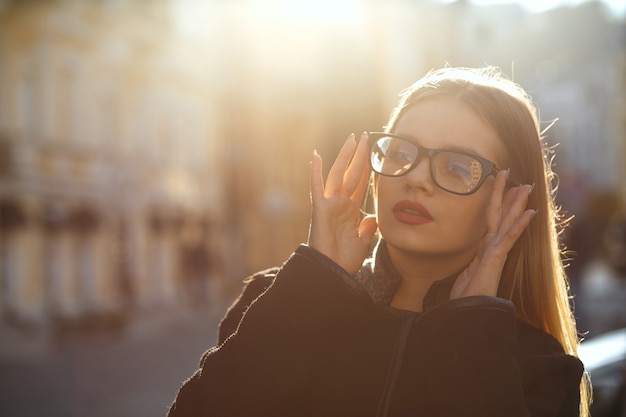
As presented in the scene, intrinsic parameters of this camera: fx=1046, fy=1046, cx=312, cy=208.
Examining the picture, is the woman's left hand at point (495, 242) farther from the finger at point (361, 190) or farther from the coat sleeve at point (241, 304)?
the coat sleeve at point (241, 304)

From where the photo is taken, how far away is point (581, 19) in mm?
86188

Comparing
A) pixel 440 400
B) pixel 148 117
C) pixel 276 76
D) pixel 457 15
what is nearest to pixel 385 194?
pixel 440 400

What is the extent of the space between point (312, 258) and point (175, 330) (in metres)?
18.7

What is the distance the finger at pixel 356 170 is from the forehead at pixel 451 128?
101 millimetres

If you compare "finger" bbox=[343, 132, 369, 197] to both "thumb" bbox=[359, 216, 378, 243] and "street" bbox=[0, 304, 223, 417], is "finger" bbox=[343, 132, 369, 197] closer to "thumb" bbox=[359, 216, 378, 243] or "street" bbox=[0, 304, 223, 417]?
"thumb" bbox=[359, 216, 378, 243]

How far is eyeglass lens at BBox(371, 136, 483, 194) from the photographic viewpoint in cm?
234

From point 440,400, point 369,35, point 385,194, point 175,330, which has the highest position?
point 369,35

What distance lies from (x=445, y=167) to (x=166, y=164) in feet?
88.9

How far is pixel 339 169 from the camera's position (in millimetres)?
2498

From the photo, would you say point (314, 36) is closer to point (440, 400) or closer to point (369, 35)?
point (369, 35)

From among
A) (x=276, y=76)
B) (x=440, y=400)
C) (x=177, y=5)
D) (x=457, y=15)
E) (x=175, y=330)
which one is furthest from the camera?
(x=457, y=15)

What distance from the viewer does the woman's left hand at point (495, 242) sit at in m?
2.29

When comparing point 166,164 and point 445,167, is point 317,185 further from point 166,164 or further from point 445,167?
point 166,164

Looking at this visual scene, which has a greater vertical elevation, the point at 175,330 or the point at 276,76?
the point at 276,76
